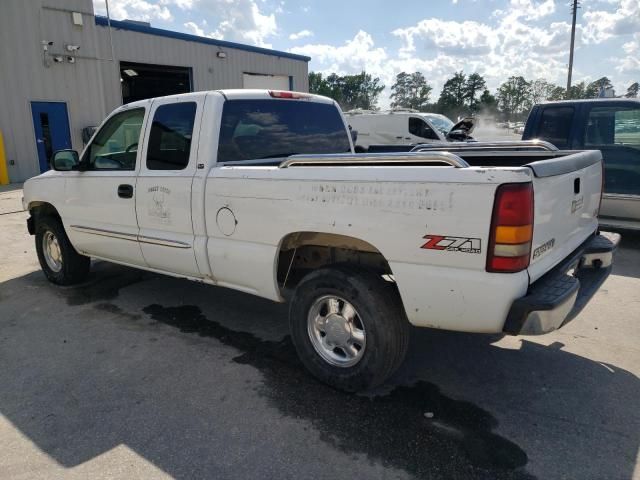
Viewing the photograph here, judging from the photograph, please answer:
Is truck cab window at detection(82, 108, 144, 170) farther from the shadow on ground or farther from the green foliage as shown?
the green foliage

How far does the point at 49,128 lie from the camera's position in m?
15.5

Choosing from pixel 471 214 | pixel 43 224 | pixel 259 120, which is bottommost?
pixel 43 224

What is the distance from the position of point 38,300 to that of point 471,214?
458 cm

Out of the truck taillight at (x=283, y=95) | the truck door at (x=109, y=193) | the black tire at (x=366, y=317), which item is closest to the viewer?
the black tire at (x=366, y=317)

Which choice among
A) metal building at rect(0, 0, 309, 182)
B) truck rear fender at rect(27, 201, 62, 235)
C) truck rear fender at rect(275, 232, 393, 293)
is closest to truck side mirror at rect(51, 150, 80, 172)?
truck rear fender at rect(27, 201, 62, 235)

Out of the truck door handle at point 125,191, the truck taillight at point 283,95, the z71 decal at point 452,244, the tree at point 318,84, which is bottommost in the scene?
the z71 decal at point 452,244

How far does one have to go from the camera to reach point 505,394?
315 centimetres

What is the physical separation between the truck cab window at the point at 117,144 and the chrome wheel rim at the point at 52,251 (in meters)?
1.23

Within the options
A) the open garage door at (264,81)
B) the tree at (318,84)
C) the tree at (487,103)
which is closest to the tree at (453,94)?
the tree at (487,103)

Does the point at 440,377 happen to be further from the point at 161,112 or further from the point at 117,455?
the point at 161,112

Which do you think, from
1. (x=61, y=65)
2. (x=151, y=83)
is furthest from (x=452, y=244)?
(x=151, y=83)

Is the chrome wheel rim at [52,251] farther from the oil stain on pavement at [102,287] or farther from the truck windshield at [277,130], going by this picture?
the truck windshield at [277,130]

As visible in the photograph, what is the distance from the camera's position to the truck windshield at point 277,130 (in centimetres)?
385

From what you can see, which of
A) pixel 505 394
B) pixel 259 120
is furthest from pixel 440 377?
pixel 259 120
